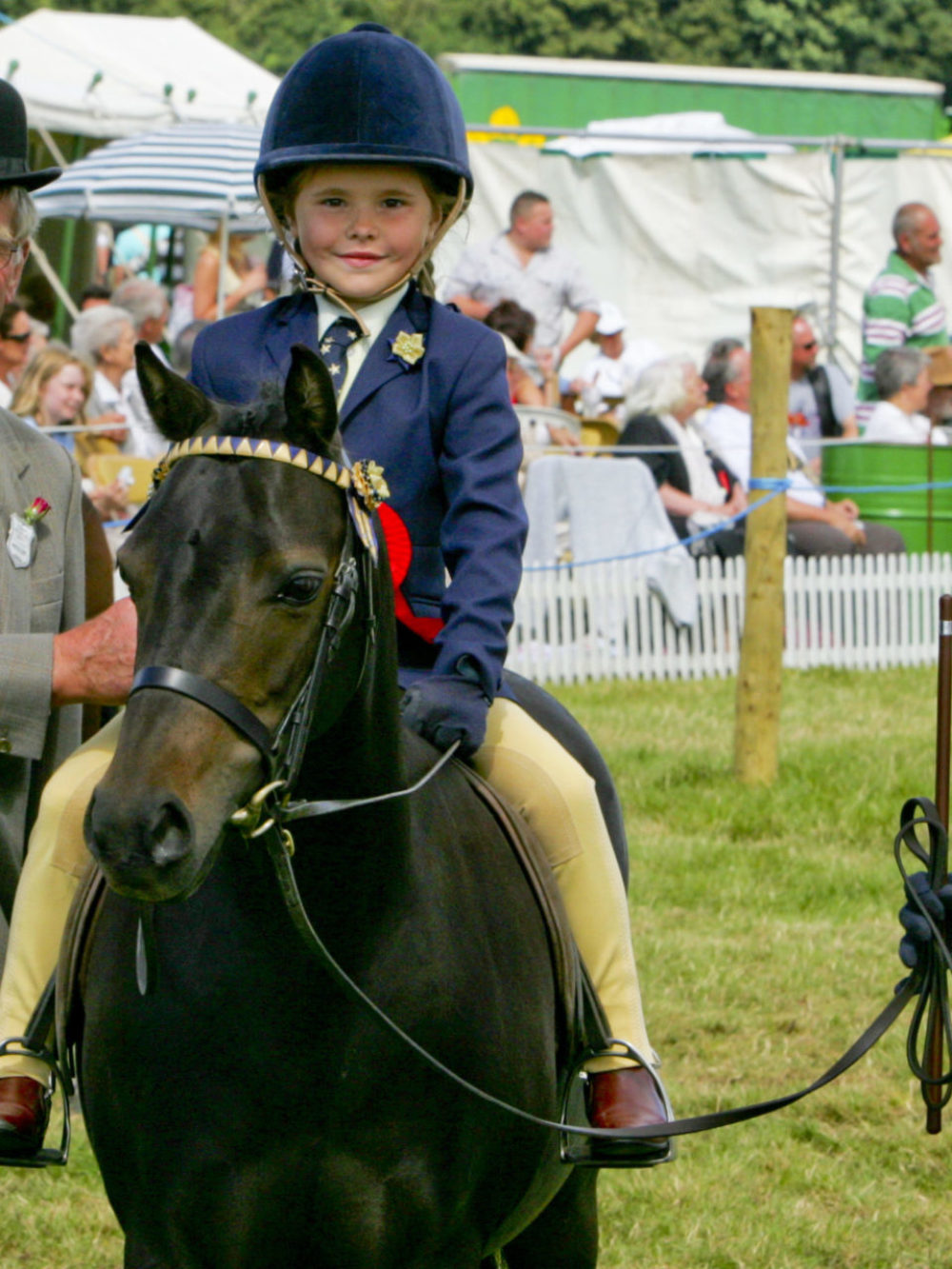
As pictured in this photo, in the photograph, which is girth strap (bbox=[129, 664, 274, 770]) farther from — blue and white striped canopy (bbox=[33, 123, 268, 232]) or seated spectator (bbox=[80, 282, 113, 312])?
seated spectator (bbox=[80, 282, 113, 312])

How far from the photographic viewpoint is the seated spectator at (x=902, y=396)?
1405 cm

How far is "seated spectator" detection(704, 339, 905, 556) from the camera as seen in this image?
13.3 m

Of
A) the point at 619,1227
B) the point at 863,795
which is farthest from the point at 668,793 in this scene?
the point at 619,1227

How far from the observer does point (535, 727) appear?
361 centimetres

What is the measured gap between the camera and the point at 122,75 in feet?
61.2

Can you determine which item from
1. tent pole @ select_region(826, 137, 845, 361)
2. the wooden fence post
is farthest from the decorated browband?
tent pole @ select_region(826, 137, 845, 361)

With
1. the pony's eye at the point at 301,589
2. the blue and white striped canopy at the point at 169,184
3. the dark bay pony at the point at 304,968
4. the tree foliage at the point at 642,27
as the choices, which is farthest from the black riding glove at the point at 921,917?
the tree foliage at the point at 642,27

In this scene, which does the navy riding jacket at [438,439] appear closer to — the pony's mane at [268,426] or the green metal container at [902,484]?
the pony's mane at [268,426]

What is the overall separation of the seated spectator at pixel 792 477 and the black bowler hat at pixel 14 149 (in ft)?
32.2

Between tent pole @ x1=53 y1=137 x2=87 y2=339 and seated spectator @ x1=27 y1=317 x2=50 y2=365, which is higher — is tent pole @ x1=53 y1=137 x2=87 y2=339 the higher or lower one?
the higher one

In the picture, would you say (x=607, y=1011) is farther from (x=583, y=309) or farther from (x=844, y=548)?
(x=583, y=309)

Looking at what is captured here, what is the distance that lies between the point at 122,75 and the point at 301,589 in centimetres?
1749

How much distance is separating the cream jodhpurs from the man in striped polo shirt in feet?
40.3

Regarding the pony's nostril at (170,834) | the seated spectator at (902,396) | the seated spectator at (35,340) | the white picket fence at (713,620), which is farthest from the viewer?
the seated spectator at (902,396)
